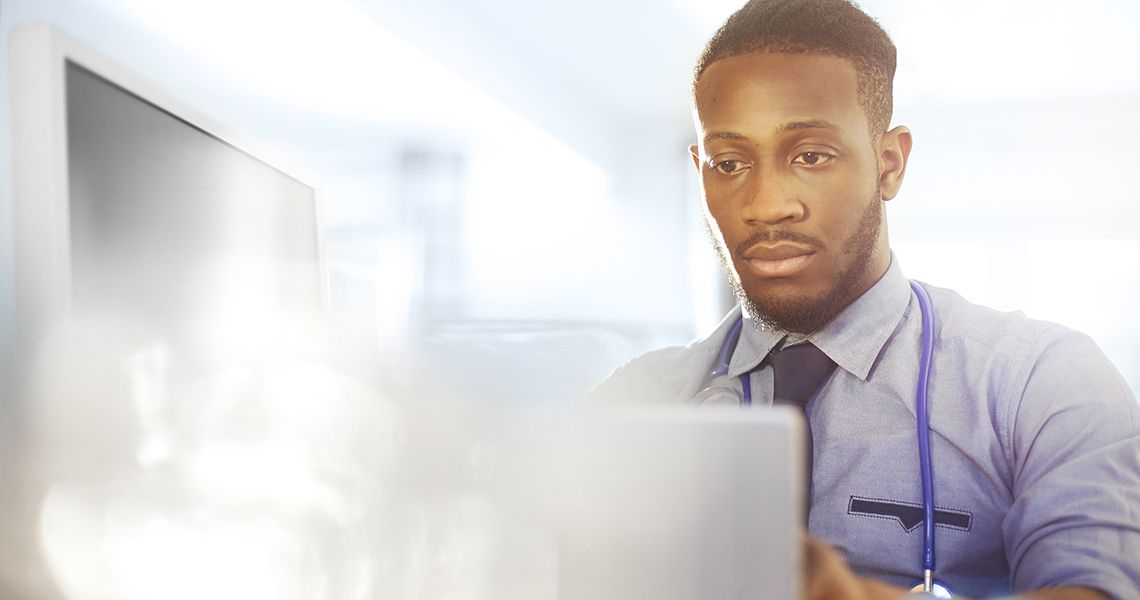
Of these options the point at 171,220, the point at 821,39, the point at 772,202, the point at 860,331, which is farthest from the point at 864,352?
the point at 171,220

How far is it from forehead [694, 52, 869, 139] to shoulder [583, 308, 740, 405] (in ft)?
0.52

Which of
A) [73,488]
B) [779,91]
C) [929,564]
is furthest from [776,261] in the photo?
[73,488]

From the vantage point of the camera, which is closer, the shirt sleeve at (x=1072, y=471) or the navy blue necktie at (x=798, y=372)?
the shirt sleeve at (x=1072, y=471)

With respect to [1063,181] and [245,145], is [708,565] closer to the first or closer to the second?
[245,145]

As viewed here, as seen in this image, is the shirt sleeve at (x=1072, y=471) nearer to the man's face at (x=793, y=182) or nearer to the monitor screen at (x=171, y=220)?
the man's face at (x=793, y=182)

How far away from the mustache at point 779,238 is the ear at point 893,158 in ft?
0.23

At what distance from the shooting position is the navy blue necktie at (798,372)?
648 mm

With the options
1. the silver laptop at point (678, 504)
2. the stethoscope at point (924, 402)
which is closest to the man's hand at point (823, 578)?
the silver laptop at point (678, 504)

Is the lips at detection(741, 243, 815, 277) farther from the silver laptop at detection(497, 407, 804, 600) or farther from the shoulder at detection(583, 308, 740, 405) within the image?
the silver laptop at detection(497, 407, 804, 600)

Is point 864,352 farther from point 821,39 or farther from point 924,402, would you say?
point 821,39

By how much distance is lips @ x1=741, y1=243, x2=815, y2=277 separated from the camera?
0.66 m

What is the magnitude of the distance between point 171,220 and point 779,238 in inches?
16.8

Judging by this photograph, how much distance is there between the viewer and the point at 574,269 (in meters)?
0.91

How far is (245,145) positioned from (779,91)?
1.26 ft
